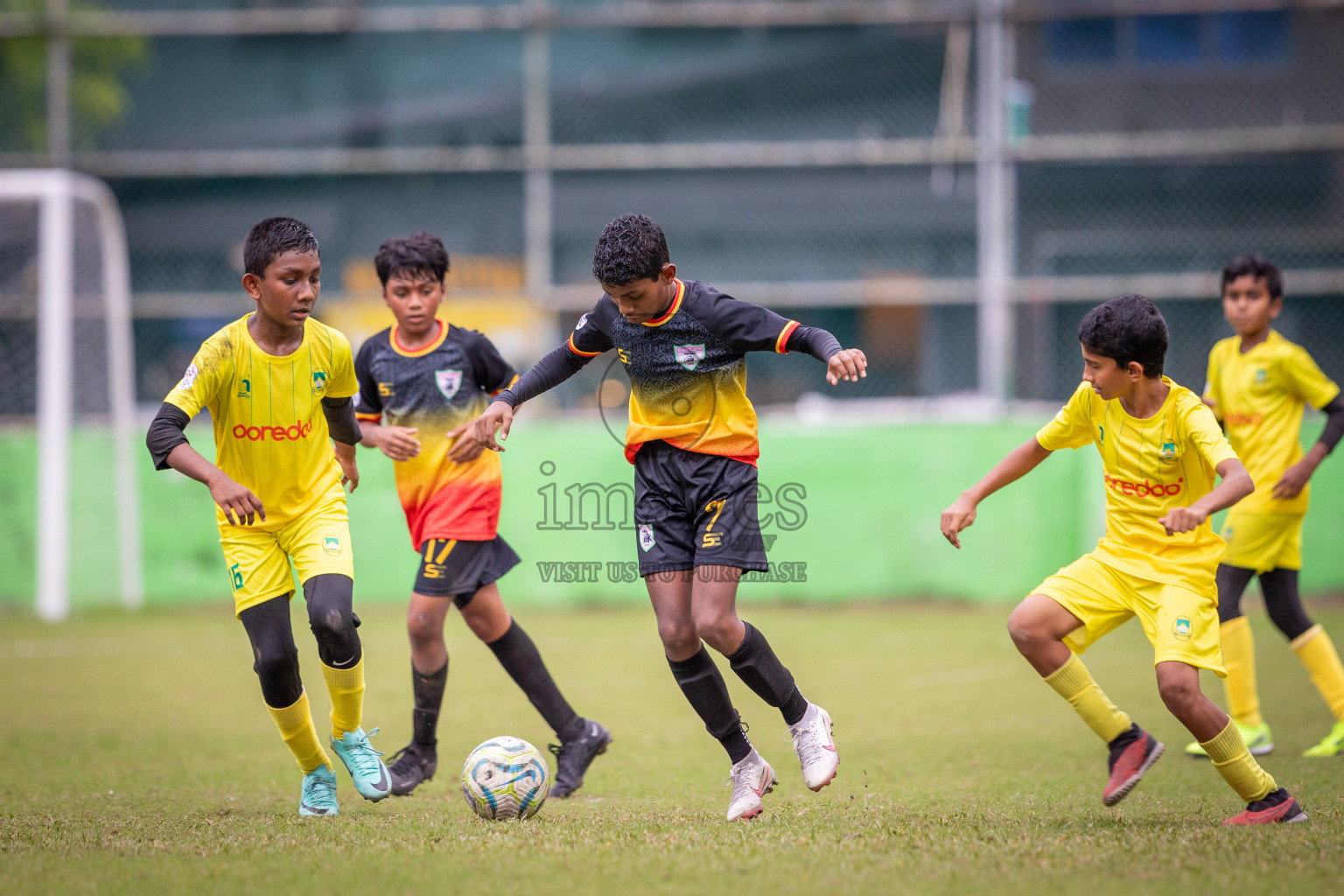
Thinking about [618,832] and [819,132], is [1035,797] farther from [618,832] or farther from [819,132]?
[819,132]

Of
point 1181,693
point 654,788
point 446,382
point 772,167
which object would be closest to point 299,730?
point 654,788

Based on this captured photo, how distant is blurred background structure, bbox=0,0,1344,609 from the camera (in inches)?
487

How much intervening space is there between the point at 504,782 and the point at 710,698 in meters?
0.79

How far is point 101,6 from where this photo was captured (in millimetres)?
13922

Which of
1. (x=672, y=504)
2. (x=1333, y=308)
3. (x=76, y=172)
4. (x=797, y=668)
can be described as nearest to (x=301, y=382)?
(x=672, y=504)

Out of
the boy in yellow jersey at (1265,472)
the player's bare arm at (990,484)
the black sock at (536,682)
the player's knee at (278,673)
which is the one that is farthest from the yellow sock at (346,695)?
the boy in yellow jersey at (1265,472)

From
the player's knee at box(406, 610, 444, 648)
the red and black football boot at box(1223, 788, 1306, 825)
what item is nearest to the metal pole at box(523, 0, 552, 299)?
the player's knee at box(406, 610, 444, 648)

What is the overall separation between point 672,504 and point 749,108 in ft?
34.2

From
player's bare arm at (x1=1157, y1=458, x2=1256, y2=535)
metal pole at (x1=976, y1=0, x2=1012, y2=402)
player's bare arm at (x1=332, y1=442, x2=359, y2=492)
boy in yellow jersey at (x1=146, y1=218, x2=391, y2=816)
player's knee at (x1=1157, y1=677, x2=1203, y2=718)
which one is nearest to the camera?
player's bare arm at (x1=1157, y1=458, x2=1256, y2=535)

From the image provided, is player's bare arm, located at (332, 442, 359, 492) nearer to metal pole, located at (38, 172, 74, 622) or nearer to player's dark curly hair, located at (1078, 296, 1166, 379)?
player's dark curly hair, located at (1078, 296, 1166, 379)

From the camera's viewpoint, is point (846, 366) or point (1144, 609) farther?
point (1144, 609)

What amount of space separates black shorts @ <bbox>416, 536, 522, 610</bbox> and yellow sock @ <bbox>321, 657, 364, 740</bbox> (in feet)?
1.87

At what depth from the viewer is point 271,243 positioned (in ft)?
14.5

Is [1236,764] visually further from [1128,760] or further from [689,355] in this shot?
[689,355]
